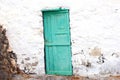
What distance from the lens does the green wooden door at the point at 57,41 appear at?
9391 mm

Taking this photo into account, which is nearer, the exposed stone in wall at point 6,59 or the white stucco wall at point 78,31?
the white stucco wall at point 78,31

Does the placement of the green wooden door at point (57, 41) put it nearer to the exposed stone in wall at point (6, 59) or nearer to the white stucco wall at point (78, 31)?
the white stucco wall at point (78, 31)

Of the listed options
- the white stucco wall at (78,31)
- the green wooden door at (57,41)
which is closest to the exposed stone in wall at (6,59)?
the white stucco wall at (78,31)

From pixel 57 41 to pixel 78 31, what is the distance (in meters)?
0.66

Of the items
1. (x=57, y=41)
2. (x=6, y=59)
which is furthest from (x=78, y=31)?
(x=6, y=59)

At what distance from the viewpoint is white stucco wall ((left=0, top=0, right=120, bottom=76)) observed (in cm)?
903

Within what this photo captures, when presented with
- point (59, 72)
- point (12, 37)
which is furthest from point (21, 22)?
point (59, 72)

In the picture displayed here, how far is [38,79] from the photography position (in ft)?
30.6

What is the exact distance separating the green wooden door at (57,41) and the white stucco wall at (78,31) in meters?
0.15

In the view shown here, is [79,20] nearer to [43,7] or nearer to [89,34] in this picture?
[89,34]

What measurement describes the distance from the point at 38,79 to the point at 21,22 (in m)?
1.60

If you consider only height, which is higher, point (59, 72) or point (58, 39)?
point (58, 39)

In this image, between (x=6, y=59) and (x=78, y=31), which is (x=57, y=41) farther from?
(x=6, y=59)

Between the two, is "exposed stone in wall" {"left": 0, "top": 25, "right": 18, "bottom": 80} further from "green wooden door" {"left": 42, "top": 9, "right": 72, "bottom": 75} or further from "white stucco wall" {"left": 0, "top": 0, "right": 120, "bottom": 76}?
"green wooden door" {"left": 42, "top": 9, "right": 72, "bottom": 75}
